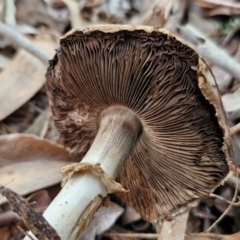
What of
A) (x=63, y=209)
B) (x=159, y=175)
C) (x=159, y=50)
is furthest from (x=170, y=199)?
(x=159, y=50)

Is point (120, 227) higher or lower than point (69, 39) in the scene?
lower

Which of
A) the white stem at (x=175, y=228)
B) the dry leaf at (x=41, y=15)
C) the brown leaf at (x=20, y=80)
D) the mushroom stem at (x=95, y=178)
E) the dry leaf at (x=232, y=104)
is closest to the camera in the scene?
the mushroom stem at (x=95, y=178)

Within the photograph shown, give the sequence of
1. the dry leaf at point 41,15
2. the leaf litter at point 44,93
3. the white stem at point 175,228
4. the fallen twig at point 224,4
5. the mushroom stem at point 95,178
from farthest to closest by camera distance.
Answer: the dry leaf at point 41,15 → the fallen twig at point 224,4 → the leaf litter at point 44,93 → the white stem at point 175,228 → the mushroom stem at point 95,178

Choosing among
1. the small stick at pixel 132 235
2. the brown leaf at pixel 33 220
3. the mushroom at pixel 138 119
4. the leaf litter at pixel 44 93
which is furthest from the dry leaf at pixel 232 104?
the brown leaf at pixel 33 220

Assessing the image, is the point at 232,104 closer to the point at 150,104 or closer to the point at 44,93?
the point at 150,104

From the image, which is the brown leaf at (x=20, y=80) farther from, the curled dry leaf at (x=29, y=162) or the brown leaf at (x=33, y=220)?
the brown leaf at (x=33, y=220)

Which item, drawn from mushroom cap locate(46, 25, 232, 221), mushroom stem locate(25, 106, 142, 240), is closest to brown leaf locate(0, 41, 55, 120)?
mushroom cap locate(46, 25, 232, 221)

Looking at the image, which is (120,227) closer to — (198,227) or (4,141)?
(198,227)
